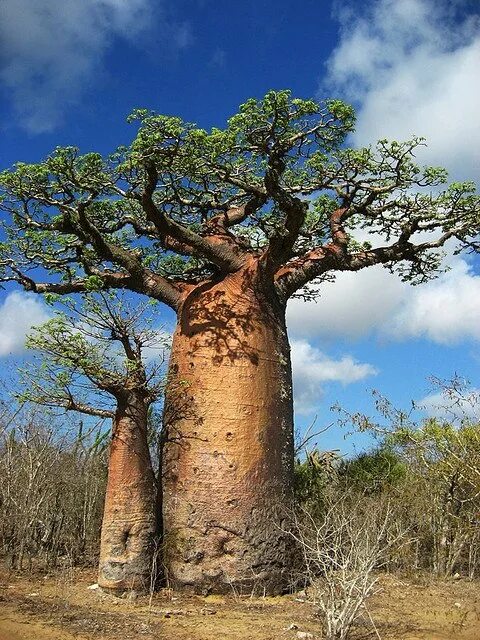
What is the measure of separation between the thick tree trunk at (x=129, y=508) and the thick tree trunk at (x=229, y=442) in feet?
0.79

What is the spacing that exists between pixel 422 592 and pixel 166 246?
4384 mm

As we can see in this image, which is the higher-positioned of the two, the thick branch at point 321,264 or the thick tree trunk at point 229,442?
the thick branch at point 321,264

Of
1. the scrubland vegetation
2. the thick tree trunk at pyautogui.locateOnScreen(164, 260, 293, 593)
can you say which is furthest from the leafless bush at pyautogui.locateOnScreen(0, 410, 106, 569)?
the thick tree trunk at pyautogui.locateOnScreen(164, 260, 293, 593)

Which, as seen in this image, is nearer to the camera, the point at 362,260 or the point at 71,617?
the point at 71,617

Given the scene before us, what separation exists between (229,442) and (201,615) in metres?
1.57

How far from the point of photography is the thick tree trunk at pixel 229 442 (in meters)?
5.91

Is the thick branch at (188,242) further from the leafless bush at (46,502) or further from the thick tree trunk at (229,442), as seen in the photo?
the leafless bush at (46,502)

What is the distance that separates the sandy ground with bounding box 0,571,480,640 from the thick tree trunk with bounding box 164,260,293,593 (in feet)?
1.04

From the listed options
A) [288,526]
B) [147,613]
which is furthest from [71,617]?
[288,526]

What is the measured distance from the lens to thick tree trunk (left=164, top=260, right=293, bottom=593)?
5914mm

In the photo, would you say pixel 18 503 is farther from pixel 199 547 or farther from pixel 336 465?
pixel 336 465

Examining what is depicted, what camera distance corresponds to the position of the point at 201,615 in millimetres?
5145

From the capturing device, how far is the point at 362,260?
7.38m

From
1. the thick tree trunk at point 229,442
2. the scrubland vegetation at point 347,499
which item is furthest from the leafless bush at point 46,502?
the thick tree trunk at point 229,442
